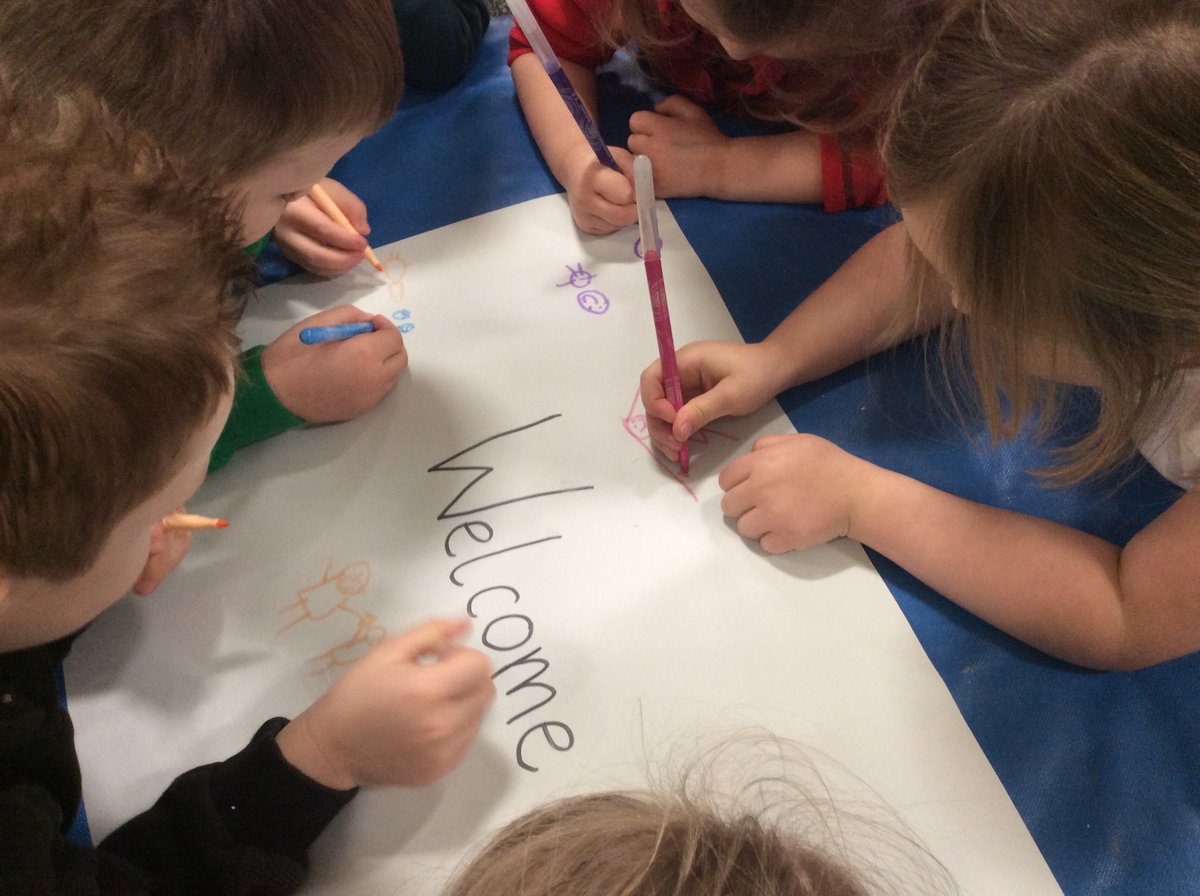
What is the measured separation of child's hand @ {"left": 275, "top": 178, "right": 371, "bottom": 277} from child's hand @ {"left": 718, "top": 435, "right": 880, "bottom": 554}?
310mm

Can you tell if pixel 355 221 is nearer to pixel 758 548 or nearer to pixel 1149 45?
pixel 758 548

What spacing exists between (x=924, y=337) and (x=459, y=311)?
31 cm

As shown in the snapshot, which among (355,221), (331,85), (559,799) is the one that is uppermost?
(331,85)

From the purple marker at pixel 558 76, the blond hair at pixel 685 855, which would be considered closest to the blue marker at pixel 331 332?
the purple marker at pixel 558 76

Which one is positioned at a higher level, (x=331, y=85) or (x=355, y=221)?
(x=331, y=85)

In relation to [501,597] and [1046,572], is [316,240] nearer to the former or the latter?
[501,597]

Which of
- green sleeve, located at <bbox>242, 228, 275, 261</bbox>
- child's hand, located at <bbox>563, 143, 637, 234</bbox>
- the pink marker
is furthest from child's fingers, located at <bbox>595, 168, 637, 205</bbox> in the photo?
green sleeve, located at <bbox>242, 228, 275, 261</bbox>

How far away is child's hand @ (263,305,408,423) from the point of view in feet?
1.76

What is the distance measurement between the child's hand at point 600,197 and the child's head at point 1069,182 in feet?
0.74

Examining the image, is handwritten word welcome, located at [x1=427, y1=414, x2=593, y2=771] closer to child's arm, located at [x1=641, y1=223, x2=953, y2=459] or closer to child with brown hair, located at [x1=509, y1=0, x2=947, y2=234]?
child's arm, located at [x1=641, y1=223, x2=953, y2=459]

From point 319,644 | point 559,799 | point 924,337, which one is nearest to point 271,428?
point 319,644

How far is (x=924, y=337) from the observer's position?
1.88 ft

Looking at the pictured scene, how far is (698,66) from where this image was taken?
695 millimetres

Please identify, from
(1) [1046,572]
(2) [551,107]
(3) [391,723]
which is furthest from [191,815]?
(2) [551,107]
